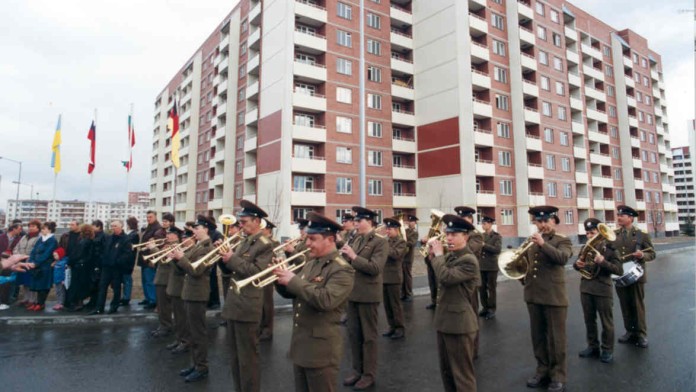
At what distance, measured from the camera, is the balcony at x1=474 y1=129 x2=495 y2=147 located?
34.1 meters

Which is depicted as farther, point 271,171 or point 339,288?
point 271,171

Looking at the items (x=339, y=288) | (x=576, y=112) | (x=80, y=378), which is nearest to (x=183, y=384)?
(x=80, y=378)

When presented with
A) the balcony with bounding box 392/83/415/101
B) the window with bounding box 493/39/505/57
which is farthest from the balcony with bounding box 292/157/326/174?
the window with bounding box 493/39/505/57

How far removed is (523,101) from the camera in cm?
3694

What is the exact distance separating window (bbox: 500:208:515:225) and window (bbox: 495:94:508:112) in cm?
972

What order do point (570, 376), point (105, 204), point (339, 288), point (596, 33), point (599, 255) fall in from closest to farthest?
point (339, 288), point (570, 376), point (599, 255), point (596, 33), point (105, 204)

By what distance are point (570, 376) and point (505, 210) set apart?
32.3m

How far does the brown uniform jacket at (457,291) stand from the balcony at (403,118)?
32719 mm

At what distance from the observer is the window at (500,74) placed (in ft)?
120

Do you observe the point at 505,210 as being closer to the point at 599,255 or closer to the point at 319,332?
the point at 599,255

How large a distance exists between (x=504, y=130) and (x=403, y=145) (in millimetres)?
9696

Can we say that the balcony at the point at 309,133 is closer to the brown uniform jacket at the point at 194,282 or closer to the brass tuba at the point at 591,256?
the brown uniform jacket at the point at 194,282

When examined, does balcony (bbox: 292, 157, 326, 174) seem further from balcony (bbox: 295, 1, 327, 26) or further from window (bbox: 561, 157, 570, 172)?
window (bbox: 561, 157, 570, 172)

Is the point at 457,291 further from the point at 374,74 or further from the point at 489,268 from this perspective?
the point at 374,74
